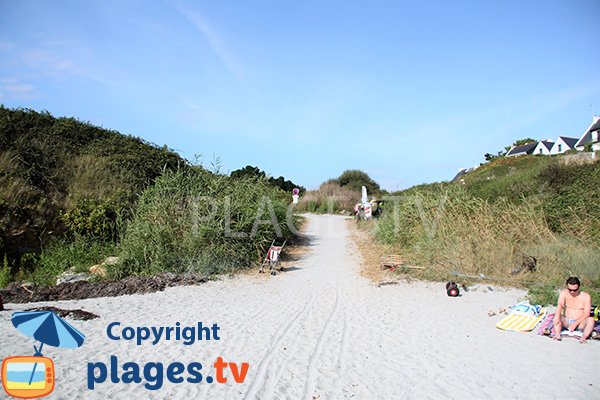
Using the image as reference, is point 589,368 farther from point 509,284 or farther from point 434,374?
point 509,284

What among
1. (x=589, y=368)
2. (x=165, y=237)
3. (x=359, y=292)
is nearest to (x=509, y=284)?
(x=359, y=292)

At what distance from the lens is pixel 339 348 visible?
559cm

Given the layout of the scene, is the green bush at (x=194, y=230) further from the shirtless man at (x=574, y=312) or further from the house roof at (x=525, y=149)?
the house roof at (x=525, y=149)

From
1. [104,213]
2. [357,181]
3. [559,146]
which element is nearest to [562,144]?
[559,146]

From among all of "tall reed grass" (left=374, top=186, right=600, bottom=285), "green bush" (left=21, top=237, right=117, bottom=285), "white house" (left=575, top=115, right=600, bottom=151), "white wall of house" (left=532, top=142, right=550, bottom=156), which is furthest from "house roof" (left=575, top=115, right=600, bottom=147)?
"green bush" (left=21, top=237, right=117, bottom=285)

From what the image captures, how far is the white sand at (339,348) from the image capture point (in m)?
4.35

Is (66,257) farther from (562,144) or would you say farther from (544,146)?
(544,146)

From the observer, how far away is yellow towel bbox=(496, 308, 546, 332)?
626 centimetres

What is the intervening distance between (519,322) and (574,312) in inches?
30.2

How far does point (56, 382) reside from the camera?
4.16 metres

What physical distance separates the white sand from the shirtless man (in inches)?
11.3

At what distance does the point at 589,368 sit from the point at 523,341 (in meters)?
0.98

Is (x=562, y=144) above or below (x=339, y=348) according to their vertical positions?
above

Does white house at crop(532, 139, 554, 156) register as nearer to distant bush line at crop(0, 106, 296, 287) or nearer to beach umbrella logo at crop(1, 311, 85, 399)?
distant bush line at crop(0, 106, 296, 287)
